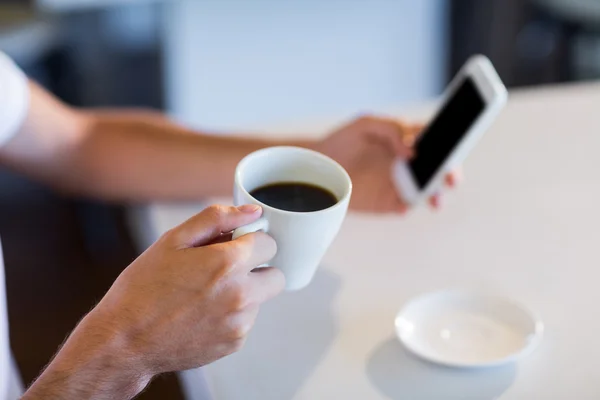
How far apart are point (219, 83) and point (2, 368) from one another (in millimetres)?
1514

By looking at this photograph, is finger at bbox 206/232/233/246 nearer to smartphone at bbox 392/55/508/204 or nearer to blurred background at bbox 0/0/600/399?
smartphone at bbox 392/55/508/204

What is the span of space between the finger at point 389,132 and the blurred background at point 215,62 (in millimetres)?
1049

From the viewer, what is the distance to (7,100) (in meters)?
0.94

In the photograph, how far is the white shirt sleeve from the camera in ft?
3.07

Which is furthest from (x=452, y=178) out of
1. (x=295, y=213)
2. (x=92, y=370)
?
(x=92, y=370)

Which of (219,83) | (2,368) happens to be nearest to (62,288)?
(219,83)

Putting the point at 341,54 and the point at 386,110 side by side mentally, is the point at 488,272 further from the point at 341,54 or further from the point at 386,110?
the point at 341,54

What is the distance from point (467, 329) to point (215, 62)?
152cm

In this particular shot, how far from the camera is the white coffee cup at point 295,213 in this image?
614 millimetres

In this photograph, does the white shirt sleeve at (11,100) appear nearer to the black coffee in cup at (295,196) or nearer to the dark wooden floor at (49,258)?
the black coffee in cup at (295,196)

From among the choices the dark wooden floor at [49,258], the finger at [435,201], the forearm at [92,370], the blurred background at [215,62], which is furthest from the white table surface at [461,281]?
the blurred background at [215,62]

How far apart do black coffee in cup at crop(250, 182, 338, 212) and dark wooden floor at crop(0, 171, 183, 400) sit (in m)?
1.09

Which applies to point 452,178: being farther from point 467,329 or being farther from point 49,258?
point 49,258

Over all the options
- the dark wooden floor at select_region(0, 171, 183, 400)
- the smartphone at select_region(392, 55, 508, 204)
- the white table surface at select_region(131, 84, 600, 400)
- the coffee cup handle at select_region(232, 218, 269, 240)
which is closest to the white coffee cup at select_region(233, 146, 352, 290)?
the coffee cup handle at select_region(232, 218, 269, 240)
